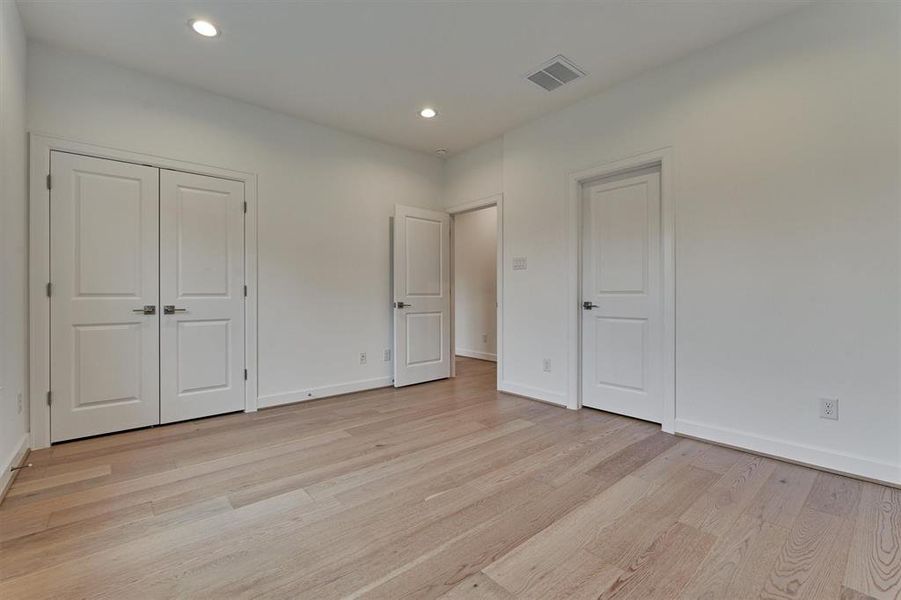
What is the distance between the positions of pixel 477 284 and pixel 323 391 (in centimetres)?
343

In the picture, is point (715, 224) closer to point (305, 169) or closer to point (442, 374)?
point (442, 374)

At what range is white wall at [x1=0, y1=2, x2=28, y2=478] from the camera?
210cm

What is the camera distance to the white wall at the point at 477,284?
647cm

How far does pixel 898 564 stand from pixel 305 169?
449 centimetres

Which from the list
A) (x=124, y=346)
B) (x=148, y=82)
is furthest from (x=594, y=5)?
(x=124, y=346)

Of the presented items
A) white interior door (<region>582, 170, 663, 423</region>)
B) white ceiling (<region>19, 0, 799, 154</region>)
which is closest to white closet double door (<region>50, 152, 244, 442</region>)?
white ceiling (<region>19, 0, 799, 154</region>)

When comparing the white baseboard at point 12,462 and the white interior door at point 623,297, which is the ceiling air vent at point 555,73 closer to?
the white interior door at point 623,297

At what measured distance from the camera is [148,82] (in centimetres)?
306

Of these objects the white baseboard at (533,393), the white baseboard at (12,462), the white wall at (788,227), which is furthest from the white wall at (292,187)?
the white wall at (788,227)

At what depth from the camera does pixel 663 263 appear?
302cm

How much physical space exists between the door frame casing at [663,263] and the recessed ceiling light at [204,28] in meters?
2.85

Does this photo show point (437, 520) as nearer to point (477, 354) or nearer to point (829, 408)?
point (829, 408)

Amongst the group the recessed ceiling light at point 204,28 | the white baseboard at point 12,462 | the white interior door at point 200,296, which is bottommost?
the white baseboard at point 12,462

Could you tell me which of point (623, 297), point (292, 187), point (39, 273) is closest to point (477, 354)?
point (623, 297)
